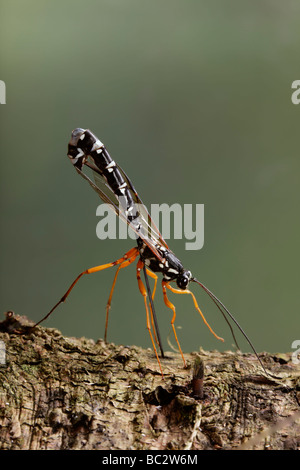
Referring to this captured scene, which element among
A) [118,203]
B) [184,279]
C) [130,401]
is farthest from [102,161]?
[130,401]

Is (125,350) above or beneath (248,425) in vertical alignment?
above

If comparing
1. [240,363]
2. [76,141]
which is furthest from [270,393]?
[76,141]

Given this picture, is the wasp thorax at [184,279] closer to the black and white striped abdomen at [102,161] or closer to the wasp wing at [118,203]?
the wasp wing at [118,203]

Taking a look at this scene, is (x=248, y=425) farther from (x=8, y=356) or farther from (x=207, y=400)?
(x=8, y=356)

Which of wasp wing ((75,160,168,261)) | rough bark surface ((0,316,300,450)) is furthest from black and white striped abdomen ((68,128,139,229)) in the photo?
rough bark surface ((0,316,300,450))

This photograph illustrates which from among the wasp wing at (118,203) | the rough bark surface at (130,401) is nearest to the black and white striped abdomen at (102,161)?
the wasp wing at (118,203)
